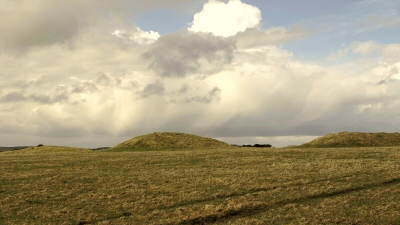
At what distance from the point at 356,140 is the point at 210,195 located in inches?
2300

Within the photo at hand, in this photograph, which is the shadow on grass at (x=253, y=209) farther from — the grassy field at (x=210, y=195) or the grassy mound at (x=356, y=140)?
the grassy mound at (x=356, y=140)

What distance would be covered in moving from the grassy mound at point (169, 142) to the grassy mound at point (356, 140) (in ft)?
70.7

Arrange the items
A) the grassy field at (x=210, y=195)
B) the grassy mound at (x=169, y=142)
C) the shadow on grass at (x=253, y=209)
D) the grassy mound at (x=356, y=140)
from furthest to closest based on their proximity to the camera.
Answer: the grassy mound at (x=169, y=142), the grassy mound at (x=356, y=140), the grassy field at (x=210, y=195), the shadow on grass at (x=253, y=209)

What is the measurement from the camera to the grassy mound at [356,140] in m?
74.3

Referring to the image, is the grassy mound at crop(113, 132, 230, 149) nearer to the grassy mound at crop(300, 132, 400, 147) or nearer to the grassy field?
the grassy mound at crop(300, 132, 400, 147)

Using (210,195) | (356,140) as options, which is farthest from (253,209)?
(356,140)

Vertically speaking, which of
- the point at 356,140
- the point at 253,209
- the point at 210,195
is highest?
the point at 356,140

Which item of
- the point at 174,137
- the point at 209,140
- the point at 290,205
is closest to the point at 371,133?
the point at 209,140

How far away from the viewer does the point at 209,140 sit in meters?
92.2

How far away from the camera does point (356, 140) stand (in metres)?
76.2

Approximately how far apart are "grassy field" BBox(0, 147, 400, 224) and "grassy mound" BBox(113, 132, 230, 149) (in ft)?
147

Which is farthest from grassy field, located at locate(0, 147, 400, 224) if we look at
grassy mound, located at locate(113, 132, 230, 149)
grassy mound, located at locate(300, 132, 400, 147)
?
grassy mound, located at locate(113, 132, 230, 149)

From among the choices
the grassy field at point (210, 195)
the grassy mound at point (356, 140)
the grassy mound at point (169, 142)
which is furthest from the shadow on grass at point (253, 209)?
the grassy mound at point (169, 142)

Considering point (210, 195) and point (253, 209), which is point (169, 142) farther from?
point (253, 209)
